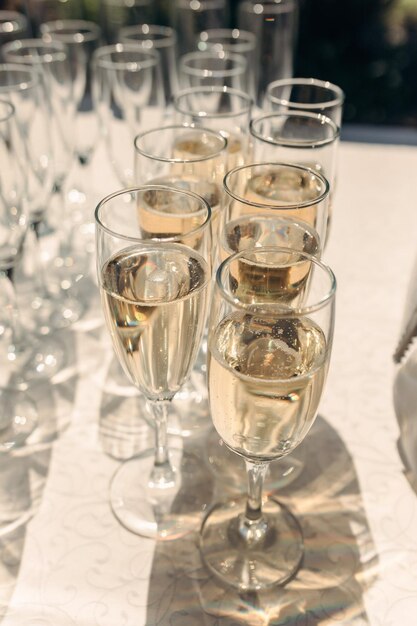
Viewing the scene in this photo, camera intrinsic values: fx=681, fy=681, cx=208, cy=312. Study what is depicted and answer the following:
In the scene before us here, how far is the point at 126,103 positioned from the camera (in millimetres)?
1061

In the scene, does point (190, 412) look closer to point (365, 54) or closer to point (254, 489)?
point (254, 489)

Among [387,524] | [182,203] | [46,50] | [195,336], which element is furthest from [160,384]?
[46,50]

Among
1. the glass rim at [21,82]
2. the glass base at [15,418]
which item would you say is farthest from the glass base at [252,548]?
the glass rim at [21,82]

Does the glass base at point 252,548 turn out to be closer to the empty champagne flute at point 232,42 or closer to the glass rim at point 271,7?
the empty champagne flute at point 232,42

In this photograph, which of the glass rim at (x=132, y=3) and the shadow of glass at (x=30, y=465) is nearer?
the shadow of glass at (x=30, y=465)

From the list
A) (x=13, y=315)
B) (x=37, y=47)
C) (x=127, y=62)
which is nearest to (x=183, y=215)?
(x=13, y=315)

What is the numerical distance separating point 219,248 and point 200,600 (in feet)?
1.16

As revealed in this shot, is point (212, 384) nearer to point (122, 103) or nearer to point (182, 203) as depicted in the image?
point (182, 203)

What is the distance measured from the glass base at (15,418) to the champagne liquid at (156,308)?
0.77ft

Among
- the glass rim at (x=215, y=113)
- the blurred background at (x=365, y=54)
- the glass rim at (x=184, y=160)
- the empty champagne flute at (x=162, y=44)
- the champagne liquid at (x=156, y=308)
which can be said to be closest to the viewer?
the champagne liquid at (x=156, y=308)

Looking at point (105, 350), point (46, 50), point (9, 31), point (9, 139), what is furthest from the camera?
point (9, 31)

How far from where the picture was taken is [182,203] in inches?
28.1

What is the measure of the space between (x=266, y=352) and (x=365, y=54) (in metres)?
2.30

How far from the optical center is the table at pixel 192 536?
659 millimetres
